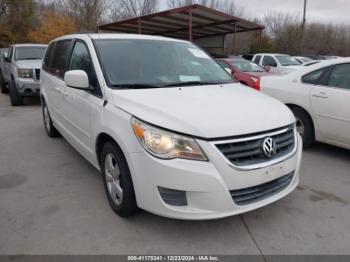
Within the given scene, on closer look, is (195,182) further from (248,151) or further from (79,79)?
(79,79)

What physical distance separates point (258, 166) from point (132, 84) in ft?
4.92

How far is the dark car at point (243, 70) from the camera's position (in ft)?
31.4

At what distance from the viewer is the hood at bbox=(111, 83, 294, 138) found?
106 inches

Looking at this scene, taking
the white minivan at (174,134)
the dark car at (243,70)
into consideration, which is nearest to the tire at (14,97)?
the dark car at (243,70)

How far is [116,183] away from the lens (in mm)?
3184

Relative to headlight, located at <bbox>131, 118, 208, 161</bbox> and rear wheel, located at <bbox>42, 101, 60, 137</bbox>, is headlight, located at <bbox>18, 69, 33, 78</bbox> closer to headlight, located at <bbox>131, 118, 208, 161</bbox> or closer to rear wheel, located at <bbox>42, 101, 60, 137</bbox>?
rear wheel, located at <bbox>42, 101, 60, 137</bbox>

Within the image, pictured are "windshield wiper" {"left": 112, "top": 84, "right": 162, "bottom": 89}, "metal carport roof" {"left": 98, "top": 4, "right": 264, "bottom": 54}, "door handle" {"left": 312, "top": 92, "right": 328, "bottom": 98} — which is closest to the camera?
"windshield wiper" {"left": 112, "top": 84, "right": 162, "bottom": 89}

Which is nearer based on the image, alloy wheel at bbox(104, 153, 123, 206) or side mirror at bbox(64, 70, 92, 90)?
alloy wheel at bbox(104, 153, 123, 206)

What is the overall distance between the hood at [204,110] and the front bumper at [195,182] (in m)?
0.20

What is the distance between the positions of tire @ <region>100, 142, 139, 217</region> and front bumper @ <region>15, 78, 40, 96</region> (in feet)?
Answer: 22.3

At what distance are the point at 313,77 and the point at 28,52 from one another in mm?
8752

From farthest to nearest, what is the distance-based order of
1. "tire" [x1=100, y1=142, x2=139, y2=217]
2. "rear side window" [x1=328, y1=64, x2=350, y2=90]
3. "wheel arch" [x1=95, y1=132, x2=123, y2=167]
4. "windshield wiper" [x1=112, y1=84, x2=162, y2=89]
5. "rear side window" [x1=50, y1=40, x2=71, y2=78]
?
"rear side window" [x1=328, y1=64, x2=350, y2=90] < "rear side window" [x1=50, y1=40, x2=71, y2=78] < "windshield wiper" [x1=112, y1=84, x2=162, y2=89] < "wheel arch" [x1=95, y1=132, x2=123, y2=167] < "tire" [x1=100, y1=142, x2=139, y2=217]

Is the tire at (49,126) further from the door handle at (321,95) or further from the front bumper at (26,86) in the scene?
the door handle at (321,95)

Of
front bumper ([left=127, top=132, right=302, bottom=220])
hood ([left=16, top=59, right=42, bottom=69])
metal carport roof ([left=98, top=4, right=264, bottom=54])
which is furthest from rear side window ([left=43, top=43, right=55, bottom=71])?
metal carport roof ([left=98, top=4, right=264, bottom=54])
